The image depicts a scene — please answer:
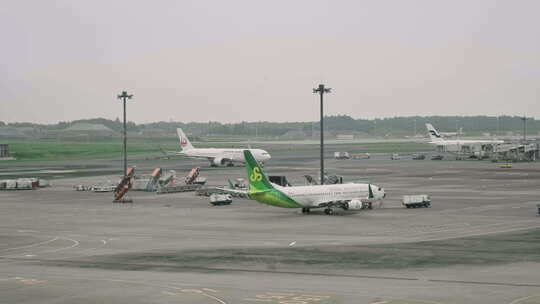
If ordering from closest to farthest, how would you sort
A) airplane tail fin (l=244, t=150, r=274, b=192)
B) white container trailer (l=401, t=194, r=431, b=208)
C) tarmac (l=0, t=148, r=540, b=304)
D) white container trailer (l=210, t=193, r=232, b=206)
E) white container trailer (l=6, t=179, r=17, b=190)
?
tarmac (l=0, t=148, r=540, b=304), airplane tail fin (l=244, t=150, r=274, b=192), white container trailer (l=401, t=194, r=431, b=208), white container trailer (l=210, t=193, r=232, b=206), white container trailer (l=6, t=179, r=17, b=190)

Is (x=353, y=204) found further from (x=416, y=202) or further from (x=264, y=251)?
(x=264, y=251)

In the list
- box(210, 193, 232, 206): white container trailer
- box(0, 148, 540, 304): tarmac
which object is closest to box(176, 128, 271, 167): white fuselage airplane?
box(0, 148, 540, 304): tarmac

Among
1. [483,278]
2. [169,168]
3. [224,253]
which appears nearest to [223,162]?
[169,168]

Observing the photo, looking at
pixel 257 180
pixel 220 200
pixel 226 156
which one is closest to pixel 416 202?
pixel 257 180

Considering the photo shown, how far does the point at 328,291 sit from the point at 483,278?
916 cm

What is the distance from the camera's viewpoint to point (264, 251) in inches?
2242

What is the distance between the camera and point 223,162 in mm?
177625

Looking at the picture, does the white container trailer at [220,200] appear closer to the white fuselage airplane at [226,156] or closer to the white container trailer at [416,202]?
the white container trailer at [416,202]

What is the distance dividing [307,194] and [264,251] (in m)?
25.1

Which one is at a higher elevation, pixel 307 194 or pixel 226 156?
pixel 226 156

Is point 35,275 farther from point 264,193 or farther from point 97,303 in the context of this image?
point 264,193

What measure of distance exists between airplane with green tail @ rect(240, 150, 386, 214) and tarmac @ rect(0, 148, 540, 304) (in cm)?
163

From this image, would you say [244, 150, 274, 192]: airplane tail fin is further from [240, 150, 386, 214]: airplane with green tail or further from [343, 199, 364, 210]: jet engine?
[343, 199, 364, 210]: jet engine

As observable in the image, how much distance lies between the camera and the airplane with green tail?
259 ft
